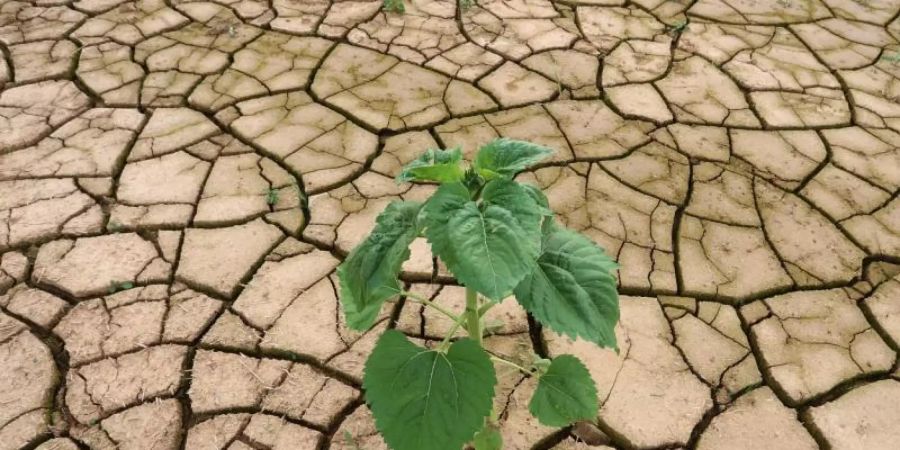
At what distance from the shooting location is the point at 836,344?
214cm

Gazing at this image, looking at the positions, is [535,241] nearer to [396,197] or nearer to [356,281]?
[356,281]

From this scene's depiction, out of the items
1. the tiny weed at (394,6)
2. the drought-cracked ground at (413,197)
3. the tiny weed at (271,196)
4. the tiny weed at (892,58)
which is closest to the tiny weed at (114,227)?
the drought-cracked ground at (413,197)

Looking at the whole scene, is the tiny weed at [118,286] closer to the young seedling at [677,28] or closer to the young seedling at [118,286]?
the young seedling at [118,286]

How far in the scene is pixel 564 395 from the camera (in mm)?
1631

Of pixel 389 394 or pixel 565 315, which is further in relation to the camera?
pixel 389 394

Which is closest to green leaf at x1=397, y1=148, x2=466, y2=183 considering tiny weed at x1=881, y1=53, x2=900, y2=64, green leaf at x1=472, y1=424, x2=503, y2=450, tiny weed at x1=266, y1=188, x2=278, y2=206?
green leaf at x1=472, y1=424, x2=503, y2=450

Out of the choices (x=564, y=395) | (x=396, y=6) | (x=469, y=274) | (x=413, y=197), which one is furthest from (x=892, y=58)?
(x=469, y=274)

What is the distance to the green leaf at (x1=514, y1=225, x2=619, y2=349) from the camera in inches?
50.7

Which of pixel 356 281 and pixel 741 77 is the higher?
pixel 356 281

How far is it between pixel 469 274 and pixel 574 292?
0.95 feet

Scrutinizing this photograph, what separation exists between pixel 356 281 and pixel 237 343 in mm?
956

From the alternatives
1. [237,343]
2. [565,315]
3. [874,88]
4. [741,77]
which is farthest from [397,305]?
[874,88]

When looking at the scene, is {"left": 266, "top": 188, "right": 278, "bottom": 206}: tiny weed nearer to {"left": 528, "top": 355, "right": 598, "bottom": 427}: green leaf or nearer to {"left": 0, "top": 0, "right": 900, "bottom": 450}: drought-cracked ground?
{"left": 0, "top": 0, "right": 900, "bottom": 450}: drought-cracked ground

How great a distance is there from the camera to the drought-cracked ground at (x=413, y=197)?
76.2 inches
